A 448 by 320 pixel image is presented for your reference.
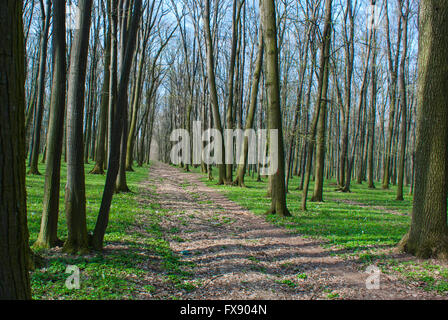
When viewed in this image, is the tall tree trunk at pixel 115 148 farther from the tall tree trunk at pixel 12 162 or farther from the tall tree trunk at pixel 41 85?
the tall tree trunk at pixel 41 85

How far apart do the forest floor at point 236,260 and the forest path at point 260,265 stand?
0.01 metres

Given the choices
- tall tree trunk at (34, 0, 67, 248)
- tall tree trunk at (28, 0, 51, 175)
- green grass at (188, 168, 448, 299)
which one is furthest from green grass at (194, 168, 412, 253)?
tall tree trunk at (28, 0, 51, 175)

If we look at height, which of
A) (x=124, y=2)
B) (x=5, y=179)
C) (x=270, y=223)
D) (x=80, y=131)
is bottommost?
(x=270, y=223)

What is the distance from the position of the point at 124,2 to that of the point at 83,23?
24.8 feet

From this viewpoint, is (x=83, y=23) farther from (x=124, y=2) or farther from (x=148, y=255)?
(x=124, y=2)

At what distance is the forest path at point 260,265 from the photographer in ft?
15.0

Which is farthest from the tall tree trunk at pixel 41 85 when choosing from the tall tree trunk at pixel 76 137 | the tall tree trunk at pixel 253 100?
the tall tree trunk at pixel 76 137

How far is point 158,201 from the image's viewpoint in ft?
40.9

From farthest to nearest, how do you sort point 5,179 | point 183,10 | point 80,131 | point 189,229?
point 183,10, point 189,229, point 80,131, point 5,179

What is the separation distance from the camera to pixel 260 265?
571cm

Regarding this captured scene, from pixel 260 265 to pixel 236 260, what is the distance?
1.44ft

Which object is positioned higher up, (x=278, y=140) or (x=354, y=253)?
(x=278, y=140)

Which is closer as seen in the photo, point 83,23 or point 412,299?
point 412,299
